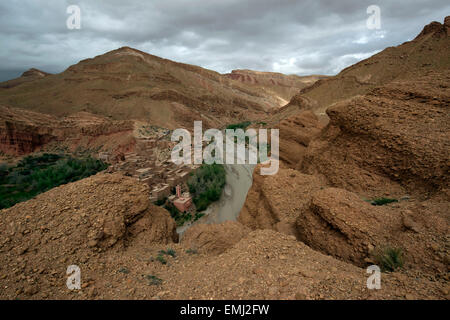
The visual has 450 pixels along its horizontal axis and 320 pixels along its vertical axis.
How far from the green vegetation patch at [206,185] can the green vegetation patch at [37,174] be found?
11484 mm

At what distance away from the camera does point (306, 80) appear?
105m

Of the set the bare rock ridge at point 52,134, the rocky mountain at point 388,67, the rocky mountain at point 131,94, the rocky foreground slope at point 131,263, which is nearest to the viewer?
Answer: the rocky foreground slope at point 131,263

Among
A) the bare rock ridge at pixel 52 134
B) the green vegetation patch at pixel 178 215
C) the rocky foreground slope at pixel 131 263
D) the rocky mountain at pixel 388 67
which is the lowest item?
the green vegetation patch at pixel 178 215

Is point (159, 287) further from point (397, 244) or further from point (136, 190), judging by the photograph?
point (397, 244)

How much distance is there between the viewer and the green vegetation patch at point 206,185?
47.0 feet

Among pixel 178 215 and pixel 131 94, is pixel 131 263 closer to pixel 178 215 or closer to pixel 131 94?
pixel 178 215

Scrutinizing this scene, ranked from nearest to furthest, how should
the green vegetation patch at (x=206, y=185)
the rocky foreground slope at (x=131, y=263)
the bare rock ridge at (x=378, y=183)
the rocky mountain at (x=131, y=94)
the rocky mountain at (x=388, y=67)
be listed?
1. the rocky foreground slope at (x=131, y=263)
2. the bare rock ridge at (x=378, y=183)
3. the green vegetation patch at (x=206, y=185)
4. the rocky mountain at (x=388, y=67)
5. the rocky mountain at (x=131, y=94)

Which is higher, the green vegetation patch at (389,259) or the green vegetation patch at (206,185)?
the green vegetation patch at (389,259)

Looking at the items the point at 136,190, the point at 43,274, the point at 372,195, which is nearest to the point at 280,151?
the point at 372,195

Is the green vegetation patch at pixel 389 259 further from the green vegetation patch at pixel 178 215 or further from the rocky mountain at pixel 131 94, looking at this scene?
the rocky mountain at pixel 131 94

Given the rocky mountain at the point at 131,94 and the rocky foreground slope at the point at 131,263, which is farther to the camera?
the rocky mountain at the point at 131,94

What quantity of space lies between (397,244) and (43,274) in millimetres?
5697

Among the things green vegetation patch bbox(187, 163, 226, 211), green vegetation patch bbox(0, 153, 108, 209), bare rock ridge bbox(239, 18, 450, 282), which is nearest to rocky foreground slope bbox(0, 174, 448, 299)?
bare rock ridge bbox(239, 18, 450, 282)

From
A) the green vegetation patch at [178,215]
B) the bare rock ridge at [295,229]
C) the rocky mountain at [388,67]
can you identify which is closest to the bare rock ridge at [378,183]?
the bare rock ridge at [295,229]
